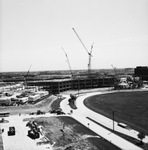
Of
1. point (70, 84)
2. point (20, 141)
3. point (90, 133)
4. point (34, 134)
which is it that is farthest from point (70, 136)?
point (70, 84)

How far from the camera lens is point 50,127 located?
181 ft

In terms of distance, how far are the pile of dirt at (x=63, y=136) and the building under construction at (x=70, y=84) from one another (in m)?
76.5

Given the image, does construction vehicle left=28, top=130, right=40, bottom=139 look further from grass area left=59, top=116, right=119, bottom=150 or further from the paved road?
the paved road

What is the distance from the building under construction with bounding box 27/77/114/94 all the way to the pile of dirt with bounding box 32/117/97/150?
7651 cm

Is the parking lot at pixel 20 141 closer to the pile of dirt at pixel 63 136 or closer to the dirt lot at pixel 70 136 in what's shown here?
the pile of dirt at pixel 63 136

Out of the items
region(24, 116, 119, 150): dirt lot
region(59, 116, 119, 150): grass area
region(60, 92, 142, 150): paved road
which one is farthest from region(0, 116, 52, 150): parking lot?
region(60, 92, 142, 150): paved road

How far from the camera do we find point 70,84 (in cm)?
15525

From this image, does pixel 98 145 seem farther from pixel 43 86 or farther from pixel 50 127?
pixel 43 86

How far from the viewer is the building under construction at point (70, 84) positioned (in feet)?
455

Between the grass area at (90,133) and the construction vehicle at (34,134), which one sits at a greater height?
the construction vehicle at (34,134)

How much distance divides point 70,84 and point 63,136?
108 meters

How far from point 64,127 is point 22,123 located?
50.5 ft

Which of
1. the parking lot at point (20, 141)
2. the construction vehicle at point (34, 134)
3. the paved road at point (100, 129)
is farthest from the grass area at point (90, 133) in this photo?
the parking lot at point (20, 141)

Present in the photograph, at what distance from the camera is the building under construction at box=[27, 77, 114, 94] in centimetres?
13875
